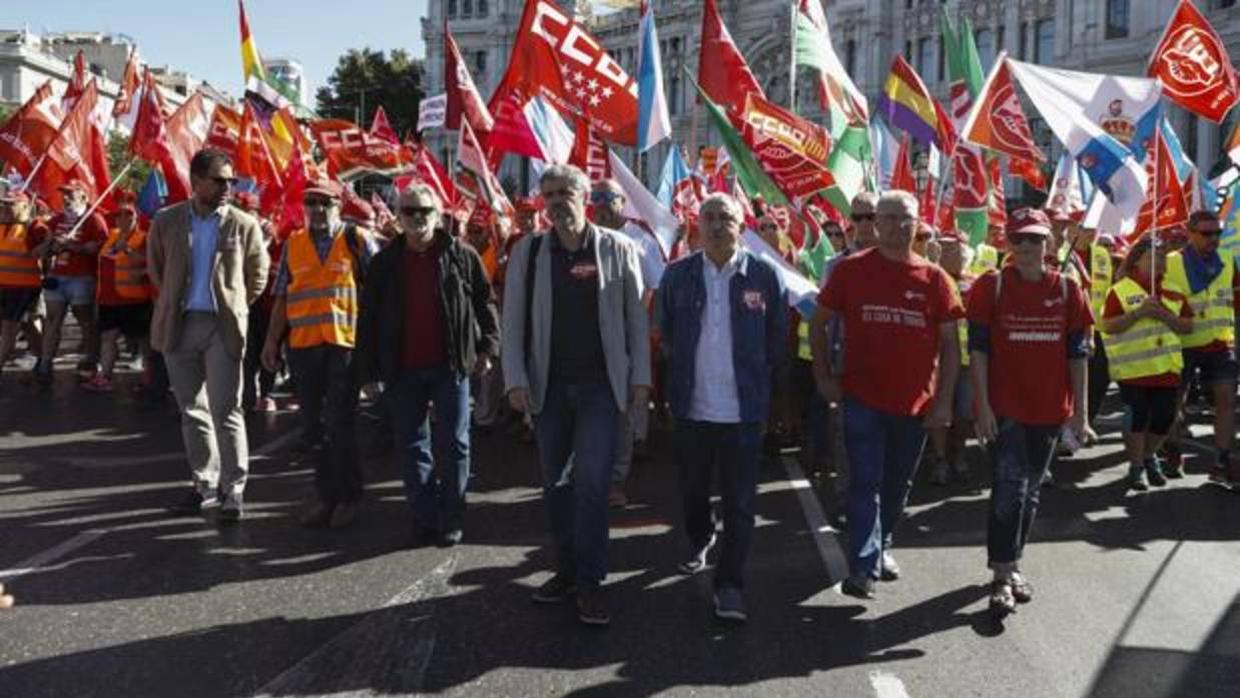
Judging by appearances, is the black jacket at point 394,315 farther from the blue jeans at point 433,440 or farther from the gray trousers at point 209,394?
the gray trousers at point 209,394

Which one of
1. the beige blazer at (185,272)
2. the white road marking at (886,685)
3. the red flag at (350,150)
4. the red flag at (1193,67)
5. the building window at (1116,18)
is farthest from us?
the building window at (1116,18)

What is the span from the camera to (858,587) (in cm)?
480

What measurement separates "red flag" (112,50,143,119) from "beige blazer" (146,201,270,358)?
9.49 m

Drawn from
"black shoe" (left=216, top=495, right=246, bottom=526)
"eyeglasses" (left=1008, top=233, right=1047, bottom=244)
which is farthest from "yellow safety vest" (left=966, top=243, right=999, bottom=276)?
"black shoe" (left=216, top=495, right=246, bottom=526)

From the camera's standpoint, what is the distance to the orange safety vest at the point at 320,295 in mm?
6152

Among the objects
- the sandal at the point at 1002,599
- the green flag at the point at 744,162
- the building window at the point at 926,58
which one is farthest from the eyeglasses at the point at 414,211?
the building window at the point at 926,58

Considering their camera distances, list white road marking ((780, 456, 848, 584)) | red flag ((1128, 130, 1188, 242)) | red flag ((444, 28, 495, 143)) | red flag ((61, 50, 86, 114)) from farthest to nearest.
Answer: red flag ((61, 50, 86, 114))
red flag ((444, 28, 495, 143))
red flag ((1128, 130, 1188, 242))
white road marking ((780, 456, 848, 584))

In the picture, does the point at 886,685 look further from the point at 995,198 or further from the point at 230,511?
the point at 995,198

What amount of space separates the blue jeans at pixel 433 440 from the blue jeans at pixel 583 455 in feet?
3.13

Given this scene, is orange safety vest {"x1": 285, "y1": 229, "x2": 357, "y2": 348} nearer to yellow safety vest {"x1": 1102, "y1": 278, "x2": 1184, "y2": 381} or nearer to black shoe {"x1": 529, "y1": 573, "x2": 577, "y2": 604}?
black shoe {"x1": 529, "y1": 573, "x2": 577, "y2": 604}

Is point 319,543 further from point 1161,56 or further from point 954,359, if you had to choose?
point 1161,56

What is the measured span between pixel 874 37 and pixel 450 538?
203 ft

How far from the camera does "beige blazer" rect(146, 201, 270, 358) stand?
579 centimetres

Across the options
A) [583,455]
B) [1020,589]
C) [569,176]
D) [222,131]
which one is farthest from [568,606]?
[222,131]
